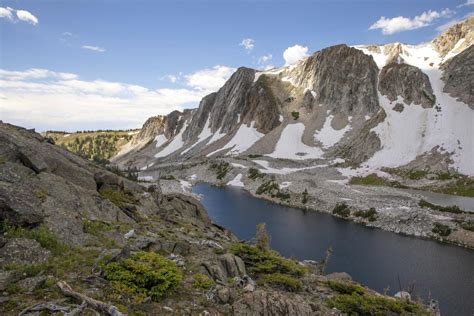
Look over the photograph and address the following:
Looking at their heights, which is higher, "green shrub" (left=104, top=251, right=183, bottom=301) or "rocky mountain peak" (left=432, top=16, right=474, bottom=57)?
"rocky mountain peak" (left=432, top=16, right=474, bottom=57)

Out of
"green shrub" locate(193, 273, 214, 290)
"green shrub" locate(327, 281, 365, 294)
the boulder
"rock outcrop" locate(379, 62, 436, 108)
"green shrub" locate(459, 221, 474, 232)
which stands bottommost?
"green shrub" locate(459, 221, 474, 232)

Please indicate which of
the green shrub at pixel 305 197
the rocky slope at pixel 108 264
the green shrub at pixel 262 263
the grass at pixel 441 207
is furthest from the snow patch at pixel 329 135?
the rocky slope at pixel 108 264

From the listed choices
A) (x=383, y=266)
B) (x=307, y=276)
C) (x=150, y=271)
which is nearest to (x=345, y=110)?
(x=383, y=266)

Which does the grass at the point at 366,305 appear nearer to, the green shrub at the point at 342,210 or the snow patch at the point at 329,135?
the green shrub at the point at 342,210

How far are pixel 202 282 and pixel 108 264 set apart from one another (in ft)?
13.9

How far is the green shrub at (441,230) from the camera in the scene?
51.6 meters

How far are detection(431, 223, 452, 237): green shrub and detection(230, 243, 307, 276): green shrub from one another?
40.7m

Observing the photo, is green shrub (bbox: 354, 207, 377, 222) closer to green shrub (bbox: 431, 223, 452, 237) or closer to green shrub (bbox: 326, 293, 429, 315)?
green shrub (bbox: 431, 223, 452, 237)

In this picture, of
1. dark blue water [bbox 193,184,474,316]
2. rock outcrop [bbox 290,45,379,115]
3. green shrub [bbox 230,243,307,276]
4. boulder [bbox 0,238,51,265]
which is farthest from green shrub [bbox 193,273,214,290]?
rock outcrop [bbox 290,45,379,115]

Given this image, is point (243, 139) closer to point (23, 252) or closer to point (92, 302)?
point (23, 252)

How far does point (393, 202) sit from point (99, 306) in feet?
226

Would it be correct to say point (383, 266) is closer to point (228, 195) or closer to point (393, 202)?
point (393, 202)

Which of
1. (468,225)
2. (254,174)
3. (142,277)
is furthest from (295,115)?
(142,277)

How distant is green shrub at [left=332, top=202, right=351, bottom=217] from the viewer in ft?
215
